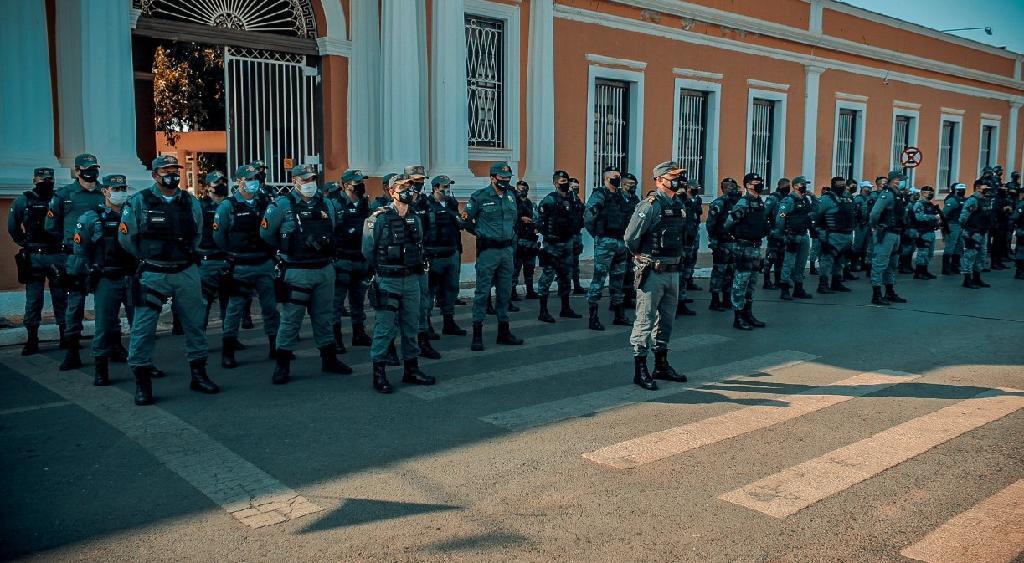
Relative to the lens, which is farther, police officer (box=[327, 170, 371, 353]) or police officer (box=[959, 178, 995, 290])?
police officer (box=[959, 178, 995, 290])

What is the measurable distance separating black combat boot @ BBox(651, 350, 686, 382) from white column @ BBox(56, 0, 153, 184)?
745 cm

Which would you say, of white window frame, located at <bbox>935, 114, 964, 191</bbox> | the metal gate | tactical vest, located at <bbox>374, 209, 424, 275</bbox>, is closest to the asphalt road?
tactical vest, located at <bbox>374, 209, 424, 275</bbox>

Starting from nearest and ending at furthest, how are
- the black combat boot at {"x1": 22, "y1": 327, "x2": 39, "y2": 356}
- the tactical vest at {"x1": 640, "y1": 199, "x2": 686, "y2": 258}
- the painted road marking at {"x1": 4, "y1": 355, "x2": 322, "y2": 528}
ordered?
the painted road marking at {"x1": 4, "y1": 355, "x2": 322, "y2": 528} → the tactical vest at {"x1": 640, "y1": 199, "x2": 686, "y2": 258} → the black combat boot at {"x1": 22, "y1": 327, "x2": 39, "y2": 356}

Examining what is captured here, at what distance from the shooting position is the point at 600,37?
17.3m

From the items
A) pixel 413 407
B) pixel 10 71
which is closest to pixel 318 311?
pixel 413 407

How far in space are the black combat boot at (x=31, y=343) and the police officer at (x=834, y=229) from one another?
37.6 feet

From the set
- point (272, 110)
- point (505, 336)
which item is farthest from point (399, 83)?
point (505, 336)

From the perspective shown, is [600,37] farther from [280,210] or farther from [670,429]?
[670,429]

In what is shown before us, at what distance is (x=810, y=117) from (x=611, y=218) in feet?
46.5

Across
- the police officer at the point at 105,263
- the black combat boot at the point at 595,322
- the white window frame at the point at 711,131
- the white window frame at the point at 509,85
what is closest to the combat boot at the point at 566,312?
the black combat boot at the point at 595,322

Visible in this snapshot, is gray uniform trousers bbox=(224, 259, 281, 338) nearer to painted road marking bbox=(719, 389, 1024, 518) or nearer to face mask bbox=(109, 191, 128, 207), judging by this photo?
face mask bbox=(109, 191, 128, 207)

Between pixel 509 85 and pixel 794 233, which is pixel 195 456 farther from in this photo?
pixel 509 85

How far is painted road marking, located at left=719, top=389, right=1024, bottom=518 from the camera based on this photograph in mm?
4762

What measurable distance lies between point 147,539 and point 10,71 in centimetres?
A: 855
